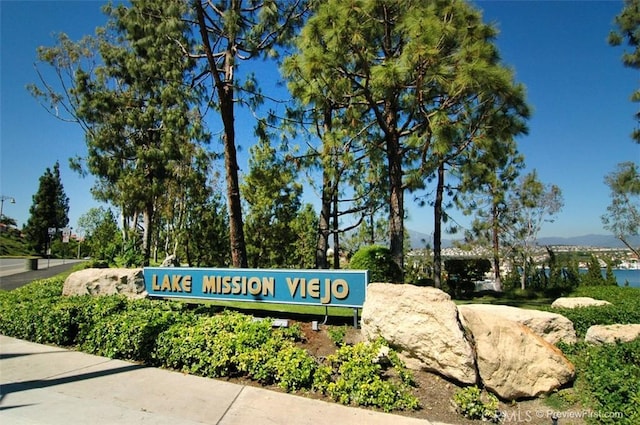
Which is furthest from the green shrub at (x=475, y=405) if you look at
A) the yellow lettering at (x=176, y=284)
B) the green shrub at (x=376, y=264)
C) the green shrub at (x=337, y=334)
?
the yellow lettering at (x=176, y=284)

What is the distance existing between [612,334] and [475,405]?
123 inches

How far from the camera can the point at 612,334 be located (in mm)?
5559

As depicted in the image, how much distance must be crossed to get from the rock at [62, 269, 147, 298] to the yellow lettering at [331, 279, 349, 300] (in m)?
4.31

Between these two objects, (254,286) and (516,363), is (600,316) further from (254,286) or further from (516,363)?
(254,286)

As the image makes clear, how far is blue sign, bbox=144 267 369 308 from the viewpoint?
6.09 meters

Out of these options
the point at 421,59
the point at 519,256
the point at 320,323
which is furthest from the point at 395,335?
the point at 519,256

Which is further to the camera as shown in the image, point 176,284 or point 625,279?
point 625,279

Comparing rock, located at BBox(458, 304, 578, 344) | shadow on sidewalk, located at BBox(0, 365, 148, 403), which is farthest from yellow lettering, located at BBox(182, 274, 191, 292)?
rock, located at BBox(458, 304, 578, 344)

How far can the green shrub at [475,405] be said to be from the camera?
3.92 metres

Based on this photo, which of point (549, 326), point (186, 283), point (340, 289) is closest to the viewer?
point (549, 326)

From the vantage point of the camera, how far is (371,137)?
35.5 feet

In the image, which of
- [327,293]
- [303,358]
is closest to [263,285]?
[327,293]

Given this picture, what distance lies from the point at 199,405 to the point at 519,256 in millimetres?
21796

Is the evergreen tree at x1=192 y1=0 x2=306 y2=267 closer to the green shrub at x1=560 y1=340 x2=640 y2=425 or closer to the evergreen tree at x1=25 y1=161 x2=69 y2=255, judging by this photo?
the green shrub at x1=560 y1=340 x2=640 y2=425
